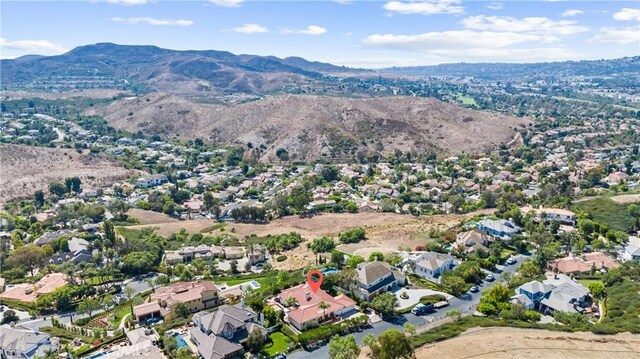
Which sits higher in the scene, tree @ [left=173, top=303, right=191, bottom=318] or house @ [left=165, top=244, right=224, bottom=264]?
tree @ [left=173, top=303, right=191, bottom=318]

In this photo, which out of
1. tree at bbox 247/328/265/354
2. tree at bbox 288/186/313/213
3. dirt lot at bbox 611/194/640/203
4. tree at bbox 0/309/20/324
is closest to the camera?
tree at bbox 247/328/265/354

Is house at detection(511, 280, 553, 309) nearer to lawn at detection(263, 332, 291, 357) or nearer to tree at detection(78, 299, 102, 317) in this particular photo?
lawn at detection(263, 332, 291, 357)

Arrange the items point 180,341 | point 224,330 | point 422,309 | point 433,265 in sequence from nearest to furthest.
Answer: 1. point 224,330
2. point 180,341
3. point 422,309
4. point 433,265

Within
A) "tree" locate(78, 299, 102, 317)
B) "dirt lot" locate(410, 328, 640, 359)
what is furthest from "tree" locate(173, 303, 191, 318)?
"dirt lot" locate(410, 328, 640, 359)

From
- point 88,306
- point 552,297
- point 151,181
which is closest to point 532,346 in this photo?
point 552,297

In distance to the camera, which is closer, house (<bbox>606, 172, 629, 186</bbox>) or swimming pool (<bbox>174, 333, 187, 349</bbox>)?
swimming pool (<bbox>174, 333, 187, 349</bbox>)

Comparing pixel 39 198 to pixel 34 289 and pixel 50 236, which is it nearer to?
pixel 50 236
